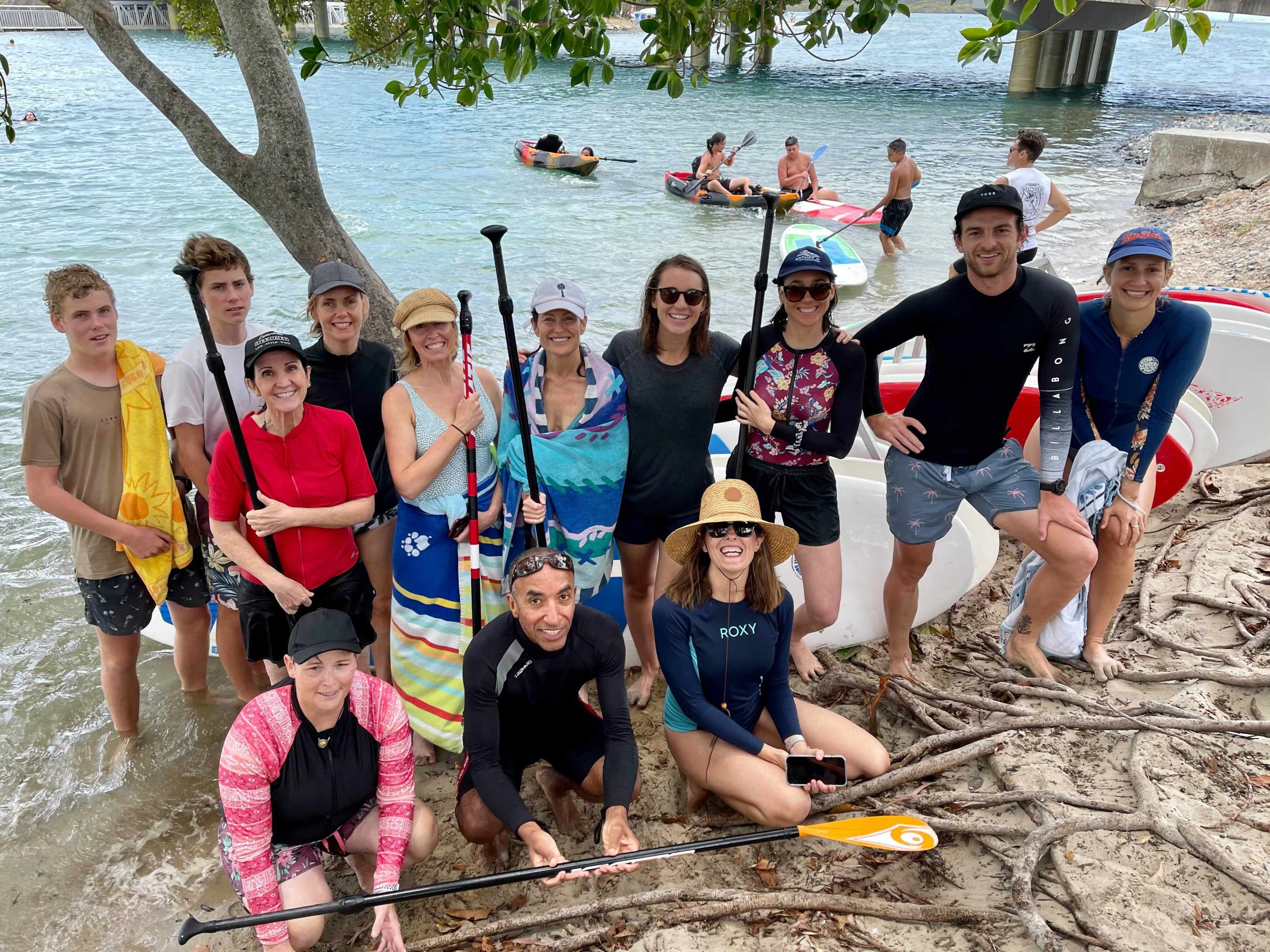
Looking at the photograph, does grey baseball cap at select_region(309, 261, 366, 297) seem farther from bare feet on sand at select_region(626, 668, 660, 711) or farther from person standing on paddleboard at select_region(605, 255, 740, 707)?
bare feet on sand at select_region(626, 668, 660, 711)

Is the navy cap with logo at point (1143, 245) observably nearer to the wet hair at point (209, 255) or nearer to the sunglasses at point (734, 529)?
the sunglasses at point (734, 529)

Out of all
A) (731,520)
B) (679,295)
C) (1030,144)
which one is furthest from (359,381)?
(1030,144)

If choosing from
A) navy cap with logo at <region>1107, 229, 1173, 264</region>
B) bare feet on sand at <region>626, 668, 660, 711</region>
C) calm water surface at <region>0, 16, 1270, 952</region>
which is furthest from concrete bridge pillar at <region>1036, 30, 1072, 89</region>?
bare feet on sand at <region>626, 668, 660, 711</region>

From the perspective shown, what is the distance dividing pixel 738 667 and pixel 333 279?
200 centimetres

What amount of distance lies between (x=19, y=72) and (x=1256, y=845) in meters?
40.7

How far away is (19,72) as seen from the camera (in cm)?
3228

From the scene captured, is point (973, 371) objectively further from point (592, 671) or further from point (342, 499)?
point (342, 499)

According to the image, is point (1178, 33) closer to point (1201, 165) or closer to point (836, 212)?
point (836, 212)

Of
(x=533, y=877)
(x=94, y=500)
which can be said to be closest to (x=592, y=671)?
(x=533, y=877)

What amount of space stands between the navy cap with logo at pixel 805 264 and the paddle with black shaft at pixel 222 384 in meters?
1.89

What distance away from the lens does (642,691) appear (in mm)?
4125

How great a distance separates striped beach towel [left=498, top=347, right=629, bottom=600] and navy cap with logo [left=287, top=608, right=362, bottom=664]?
845mm

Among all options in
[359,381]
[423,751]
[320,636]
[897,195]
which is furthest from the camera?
[897,195]

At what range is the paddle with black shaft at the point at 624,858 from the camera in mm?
2744
